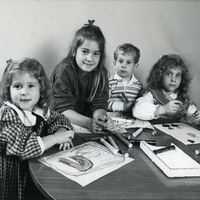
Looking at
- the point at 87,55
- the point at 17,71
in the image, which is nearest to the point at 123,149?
the point at 17,71

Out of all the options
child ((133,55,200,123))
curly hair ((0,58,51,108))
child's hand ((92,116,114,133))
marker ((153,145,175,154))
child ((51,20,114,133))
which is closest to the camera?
marker ((153,145,175,154))

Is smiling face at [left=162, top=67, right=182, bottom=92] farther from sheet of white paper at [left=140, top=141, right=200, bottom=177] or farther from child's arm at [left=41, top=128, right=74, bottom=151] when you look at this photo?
child's arm at [left=41, top=128, right=74, bottom=151]

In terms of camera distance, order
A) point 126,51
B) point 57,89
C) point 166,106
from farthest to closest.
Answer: point 126,51, point 166,106, point 57,89

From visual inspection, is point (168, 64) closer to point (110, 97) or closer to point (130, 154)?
point (110, 97)

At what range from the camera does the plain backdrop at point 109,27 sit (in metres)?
1.30

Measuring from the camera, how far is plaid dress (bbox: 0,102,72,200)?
→ 2.54 ft

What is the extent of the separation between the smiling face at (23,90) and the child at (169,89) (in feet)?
2.11

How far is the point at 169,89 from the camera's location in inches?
60.1

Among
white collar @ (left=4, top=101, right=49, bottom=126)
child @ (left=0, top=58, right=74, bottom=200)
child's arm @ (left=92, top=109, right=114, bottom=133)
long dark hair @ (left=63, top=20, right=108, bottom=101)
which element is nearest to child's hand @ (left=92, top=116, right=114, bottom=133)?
child's arm @ (left=92, top=109, right=114, bottom=133)

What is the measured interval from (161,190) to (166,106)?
0.80 metres

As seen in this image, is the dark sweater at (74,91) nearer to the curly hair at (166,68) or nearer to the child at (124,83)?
the child at (124,83)

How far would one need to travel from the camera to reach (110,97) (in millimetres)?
1517

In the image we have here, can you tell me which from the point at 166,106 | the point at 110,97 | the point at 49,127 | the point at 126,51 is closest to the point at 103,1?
the point at 126,51

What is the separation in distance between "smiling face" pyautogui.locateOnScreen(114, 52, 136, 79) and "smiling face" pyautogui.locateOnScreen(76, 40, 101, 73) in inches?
7.9
